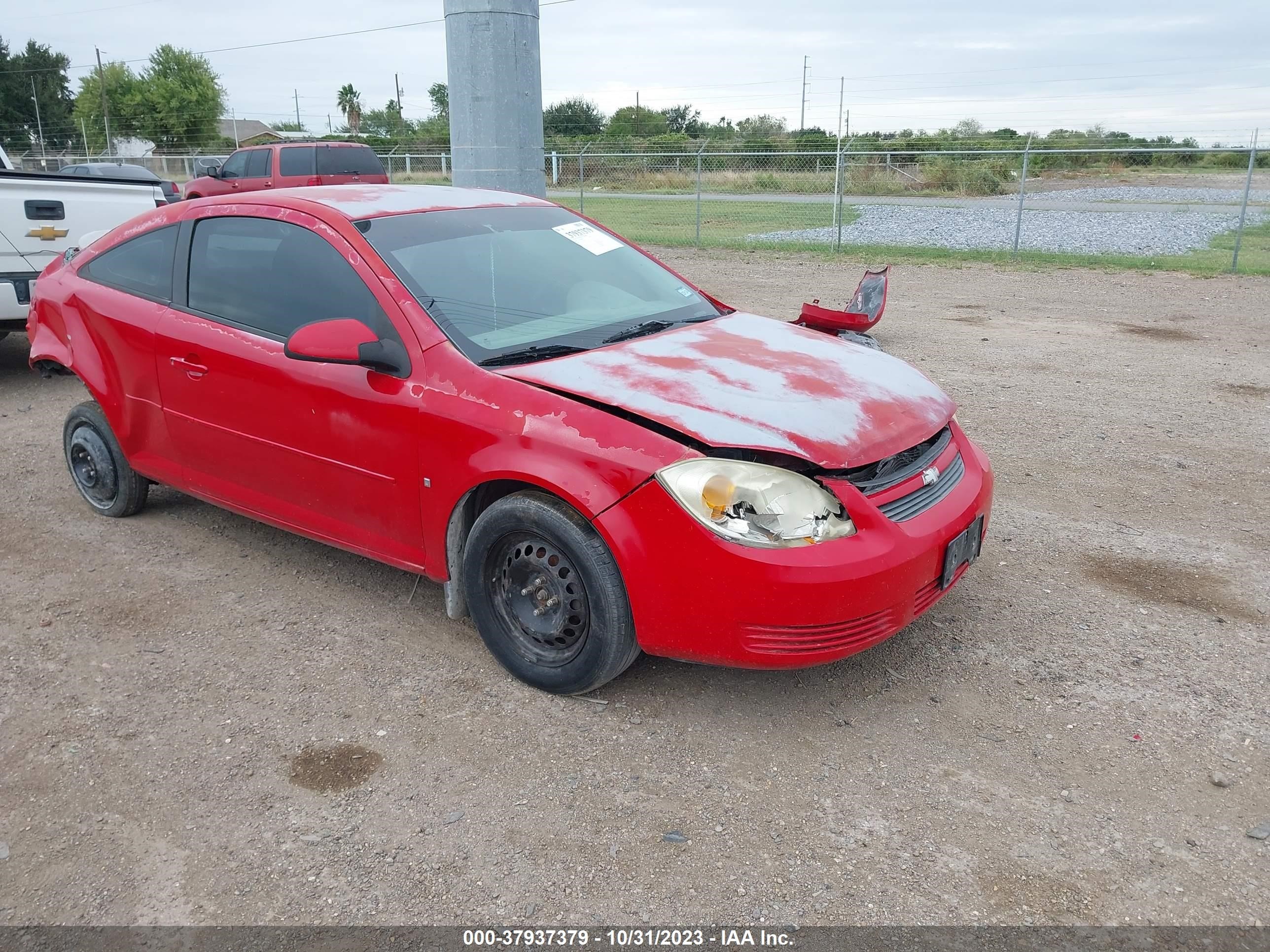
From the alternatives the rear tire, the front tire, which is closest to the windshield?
the front tire

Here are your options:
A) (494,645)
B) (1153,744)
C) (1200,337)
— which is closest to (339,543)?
(494,645)

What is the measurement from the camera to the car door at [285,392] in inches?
140

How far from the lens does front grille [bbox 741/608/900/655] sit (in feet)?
9.62

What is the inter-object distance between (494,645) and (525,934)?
48.4 inches

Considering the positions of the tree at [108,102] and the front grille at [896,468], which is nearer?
the front grille at [896,468]

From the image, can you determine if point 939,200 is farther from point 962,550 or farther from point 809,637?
point 809,637

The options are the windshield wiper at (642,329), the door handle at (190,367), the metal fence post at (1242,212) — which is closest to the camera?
the windshield wiper at (642,329)

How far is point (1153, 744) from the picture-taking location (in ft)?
10.1

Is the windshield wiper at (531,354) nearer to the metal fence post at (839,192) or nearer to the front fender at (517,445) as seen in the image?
the front fender at (517,445)

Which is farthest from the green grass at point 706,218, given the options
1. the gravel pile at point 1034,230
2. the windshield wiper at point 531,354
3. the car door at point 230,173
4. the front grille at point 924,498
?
the windshield wiper at point 531,354

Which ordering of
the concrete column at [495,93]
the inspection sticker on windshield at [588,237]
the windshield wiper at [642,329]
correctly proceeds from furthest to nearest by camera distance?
the concrete column at [495,93]
the inspection sticker on windshield at [588,237]
the windshield wiper at [642,329]

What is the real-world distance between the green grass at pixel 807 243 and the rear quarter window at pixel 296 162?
18.0ft

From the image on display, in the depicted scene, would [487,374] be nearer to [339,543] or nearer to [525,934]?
[339,543]

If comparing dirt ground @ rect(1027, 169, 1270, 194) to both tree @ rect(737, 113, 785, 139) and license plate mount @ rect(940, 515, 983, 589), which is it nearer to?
tree @ rect(737, 113, 785, 139)
